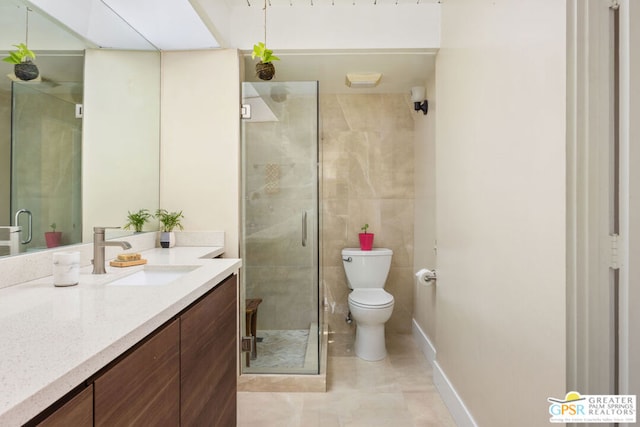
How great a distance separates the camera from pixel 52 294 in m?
1.04

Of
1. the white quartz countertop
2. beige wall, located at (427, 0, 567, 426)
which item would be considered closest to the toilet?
beige wall, located at (427, 0, 567, 426)

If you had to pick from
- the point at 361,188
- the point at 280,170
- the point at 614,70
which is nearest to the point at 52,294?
the point at 280,170

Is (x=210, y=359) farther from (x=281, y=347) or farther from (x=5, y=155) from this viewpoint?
A: (x=281, y=347)

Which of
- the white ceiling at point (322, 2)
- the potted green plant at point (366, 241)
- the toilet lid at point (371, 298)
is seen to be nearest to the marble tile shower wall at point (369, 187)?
the potted green plant at point (366, 241)

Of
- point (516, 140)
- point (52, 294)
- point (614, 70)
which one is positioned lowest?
point (52, 294)

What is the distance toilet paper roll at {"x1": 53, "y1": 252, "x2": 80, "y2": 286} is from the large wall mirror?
0.23 m

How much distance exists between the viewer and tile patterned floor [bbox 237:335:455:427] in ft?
6.20

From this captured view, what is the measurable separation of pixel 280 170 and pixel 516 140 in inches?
59.2

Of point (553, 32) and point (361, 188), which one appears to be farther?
point (361, 188)

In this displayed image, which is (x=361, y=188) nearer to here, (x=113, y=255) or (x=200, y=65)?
(x=200, y=65)

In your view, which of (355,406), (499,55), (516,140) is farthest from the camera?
(355,406)

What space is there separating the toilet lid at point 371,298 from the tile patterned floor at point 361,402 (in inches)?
18.3

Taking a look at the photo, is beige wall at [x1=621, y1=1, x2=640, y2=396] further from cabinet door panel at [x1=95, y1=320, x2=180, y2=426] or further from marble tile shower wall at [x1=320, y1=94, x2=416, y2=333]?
marble tile shower wall at [x1=320, y1=94, x2=416, y2=333]

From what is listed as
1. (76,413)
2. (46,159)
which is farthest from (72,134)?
(76,413)
